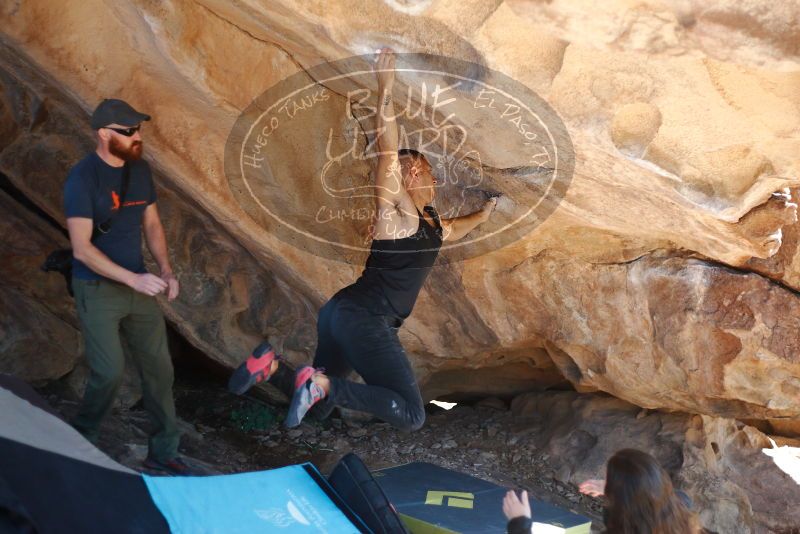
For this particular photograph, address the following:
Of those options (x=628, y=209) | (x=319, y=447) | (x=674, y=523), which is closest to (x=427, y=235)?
(x=628, y=209)

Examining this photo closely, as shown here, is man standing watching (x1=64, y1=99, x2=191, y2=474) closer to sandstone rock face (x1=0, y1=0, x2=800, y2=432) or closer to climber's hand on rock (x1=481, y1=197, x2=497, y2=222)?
sandstone rock face (x1=0, y1=0, x2=800, y2=432)

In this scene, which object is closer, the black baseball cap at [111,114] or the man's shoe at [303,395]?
the man's shoe at [303,395]

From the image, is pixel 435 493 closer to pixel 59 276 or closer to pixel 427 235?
pixel 427 235

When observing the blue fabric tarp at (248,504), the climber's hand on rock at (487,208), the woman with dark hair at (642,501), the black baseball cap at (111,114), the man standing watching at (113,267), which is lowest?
the blue fabric tarp at (248,504)

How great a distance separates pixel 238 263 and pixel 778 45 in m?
3.47

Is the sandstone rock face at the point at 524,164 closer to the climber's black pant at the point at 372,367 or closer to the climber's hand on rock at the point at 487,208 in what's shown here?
the climber's hand on rock at the point at 487,208

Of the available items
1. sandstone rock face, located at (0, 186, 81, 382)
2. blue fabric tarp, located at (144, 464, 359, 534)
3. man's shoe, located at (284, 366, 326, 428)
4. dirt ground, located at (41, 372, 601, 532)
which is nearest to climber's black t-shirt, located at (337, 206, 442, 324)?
Result: man's shoe, located at (284, 366, 326, 428)

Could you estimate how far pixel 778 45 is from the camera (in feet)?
7.00

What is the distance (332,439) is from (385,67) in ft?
9.88

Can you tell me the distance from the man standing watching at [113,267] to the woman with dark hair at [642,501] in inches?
Result: 73.7

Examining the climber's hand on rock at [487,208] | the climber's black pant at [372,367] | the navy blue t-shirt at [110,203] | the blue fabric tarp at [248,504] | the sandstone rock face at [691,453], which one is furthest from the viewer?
the sandstone rock face at [691,453]

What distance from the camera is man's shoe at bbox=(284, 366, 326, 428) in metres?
2.96

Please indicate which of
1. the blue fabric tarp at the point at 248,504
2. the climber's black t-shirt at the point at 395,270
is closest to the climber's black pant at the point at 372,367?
the climber's black t-shirt at the point at 395,270

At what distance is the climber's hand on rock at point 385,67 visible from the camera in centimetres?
293
